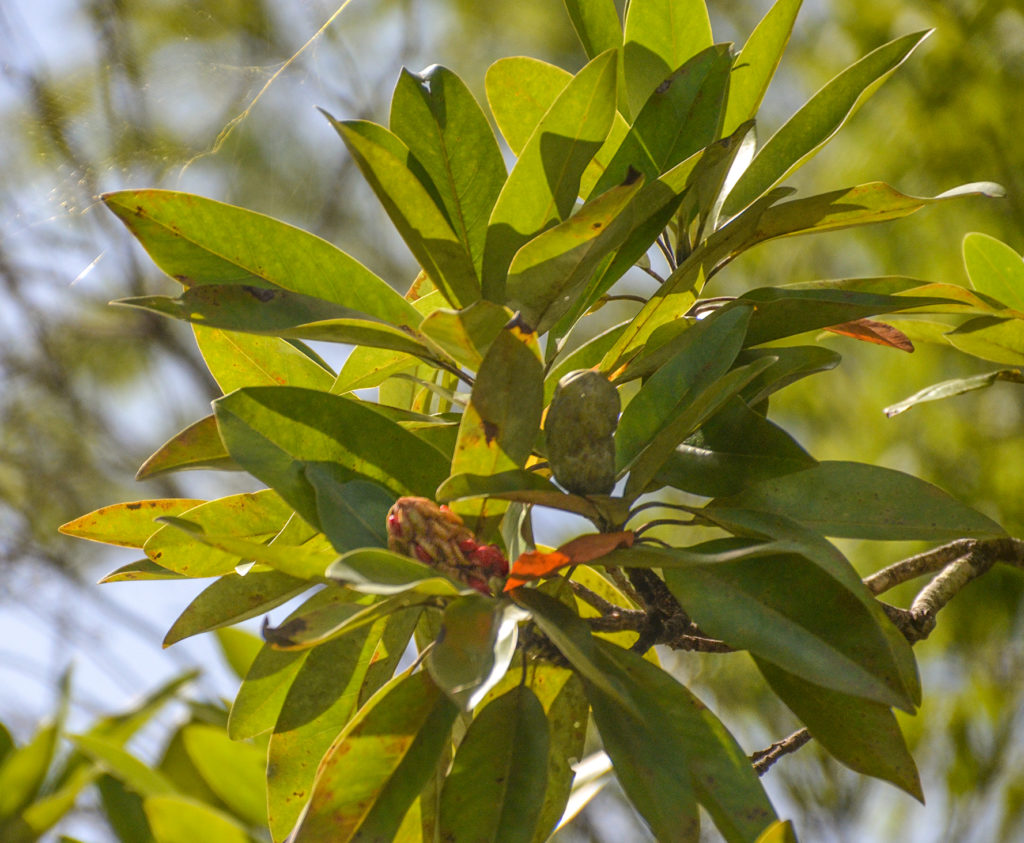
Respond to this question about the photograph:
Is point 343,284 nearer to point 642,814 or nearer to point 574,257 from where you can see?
point 574,257

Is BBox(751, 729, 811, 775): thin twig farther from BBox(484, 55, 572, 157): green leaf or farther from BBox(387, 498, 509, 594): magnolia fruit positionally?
BBox(484, 55, 572, 157): green leaf

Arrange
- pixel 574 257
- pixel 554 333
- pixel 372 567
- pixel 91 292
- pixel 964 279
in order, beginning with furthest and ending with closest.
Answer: pixel 91 292 < pixel 964 279 < pixel 554 333 < pixel 574 257 < pixel 372 567

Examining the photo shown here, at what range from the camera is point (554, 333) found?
57cm

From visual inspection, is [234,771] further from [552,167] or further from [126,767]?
[552,167]

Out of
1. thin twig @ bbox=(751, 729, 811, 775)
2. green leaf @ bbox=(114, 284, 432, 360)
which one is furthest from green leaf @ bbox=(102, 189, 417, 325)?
thin twig @ bbox=(751, 729, 811, 775)

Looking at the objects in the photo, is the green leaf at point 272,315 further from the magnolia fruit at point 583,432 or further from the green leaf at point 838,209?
the green leaf at point 838,209

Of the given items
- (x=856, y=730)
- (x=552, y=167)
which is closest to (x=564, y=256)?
(x=552, y=167)

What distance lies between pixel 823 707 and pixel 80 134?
84 centimetres

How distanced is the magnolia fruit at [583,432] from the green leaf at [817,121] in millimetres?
251

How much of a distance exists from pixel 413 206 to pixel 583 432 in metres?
0.16

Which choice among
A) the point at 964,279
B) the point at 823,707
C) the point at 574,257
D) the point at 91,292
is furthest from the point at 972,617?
the point at 91,292

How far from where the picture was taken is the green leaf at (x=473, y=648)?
1.15 feet

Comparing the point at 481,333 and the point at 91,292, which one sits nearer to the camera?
the point at 481,333

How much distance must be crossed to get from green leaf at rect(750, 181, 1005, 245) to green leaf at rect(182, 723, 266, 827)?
1100mm
